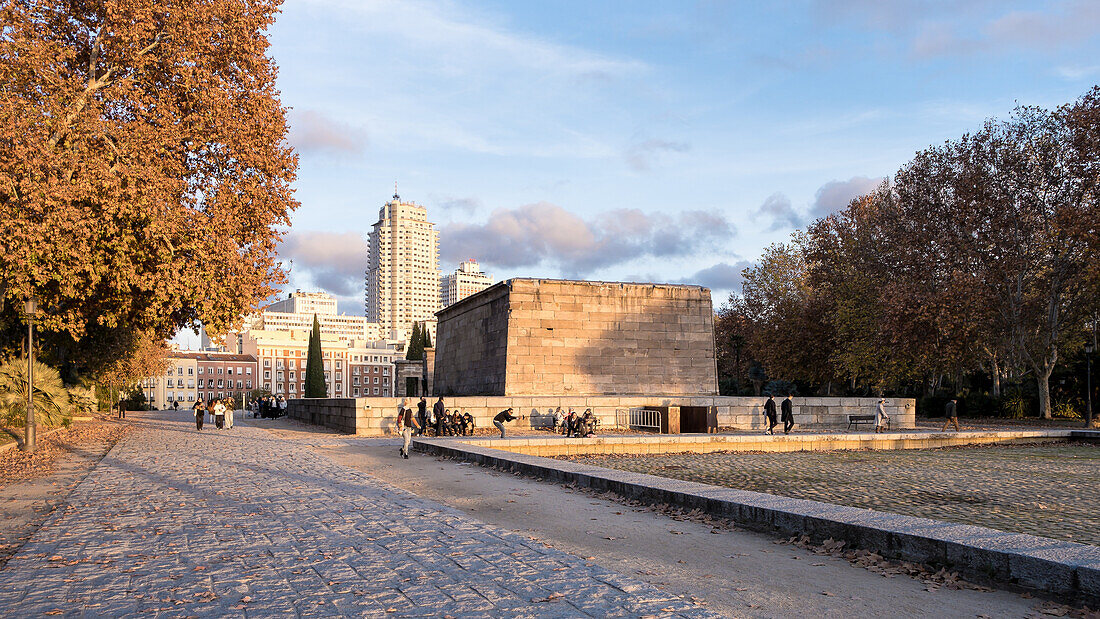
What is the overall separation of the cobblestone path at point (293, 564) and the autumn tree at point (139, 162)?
7.58 meters

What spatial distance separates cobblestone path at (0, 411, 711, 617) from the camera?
17.2ft

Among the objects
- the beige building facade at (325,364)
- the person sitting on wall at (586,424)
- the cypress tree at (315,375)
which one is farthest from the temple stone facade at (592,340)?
the beige building facade at (325,364)

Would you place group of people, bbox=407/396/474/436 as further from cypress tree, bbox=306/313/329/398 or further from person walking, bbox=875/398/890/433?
cypress tree, bbox=306/313/329/398

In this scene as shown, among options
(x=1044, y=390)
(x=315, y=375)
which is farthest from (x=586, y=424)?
(x=315, y=375)

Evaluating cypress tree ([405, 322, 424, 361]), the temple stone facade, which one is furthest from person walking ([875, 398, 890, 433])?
cypress tree ([405, 322, 424, 361])

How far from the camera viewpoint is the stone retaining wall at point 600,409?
83.6 ft

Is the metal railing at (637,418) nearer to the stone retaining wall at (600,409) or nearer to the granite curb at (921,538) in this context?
the stone retaining wall at (600,409)

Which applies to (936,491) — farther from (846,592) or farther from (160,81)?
(160,81)

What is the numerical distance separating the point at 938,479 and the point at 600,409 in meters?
13.9

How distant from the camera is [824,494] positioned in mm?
11711

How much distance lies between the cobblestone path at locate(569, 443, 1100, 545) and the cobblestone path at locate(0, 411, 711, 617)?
218 inches

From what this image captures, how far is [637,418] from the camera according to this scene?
2706cm

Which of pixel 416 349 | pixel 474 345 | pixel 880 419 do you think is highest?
pixel 416 349

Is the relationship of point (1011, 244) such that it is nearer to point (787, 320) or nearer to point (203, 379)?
point (787, 320)
